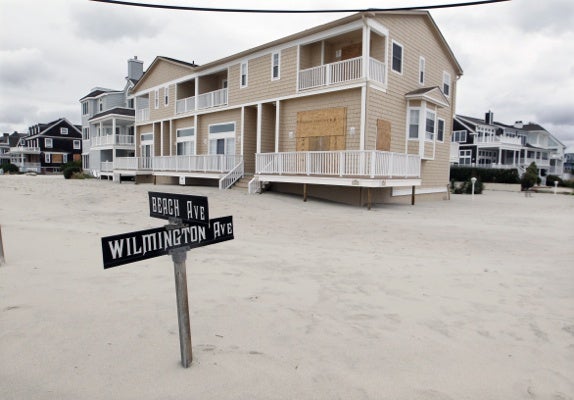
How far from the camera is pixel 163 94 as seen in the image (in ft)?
95.6

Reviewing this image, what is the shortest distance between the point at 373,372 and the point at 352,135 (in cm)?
1449

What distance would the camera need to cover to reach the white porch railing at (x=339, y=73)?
54.1 ft

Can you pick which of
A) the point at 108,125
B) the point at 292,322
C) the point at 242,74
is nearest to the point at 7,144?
the point at 108,125

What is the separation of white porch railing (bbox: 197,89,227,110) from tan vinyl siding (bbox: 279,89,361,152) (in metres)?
5.39

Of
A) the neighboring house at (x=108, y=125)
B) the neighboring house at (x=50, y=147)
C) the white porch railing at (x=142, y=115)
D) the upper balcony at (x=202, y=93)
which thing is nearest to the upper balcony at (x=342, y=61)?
the upper balcony at (x=202, y=93)

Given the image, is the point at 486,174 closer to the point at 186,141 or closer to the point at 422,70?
the point at 422,70

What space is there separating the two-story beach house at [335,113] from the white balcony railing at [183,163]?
8 cm

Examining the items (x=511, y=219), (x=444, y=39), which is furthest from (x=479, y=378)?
(x=444, y=39)

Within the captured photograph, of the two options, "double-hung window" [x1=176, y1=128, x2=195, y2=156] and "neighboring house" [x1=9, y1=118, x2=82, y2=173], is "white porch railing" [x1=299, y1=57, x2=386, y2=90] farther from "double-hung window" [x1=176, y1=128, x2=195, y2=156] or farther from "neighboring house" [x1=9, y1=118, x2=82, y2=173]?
"neighboring house" [x1=9, y1=118, x2=82, y2=173]

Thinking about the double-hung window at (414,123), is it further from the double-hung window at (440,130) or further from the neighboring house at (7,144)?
the neighboring house at (7,144)

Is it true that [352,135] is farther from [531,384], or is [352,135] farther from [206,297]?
[531,384]

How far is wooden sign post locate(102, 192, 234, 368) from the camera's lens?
2.66 metres

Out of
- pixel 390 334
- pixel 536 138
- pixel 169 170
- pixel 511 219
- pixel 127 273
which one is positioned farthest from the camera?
pixel 536 138

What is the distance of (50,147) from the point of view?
6744cm
